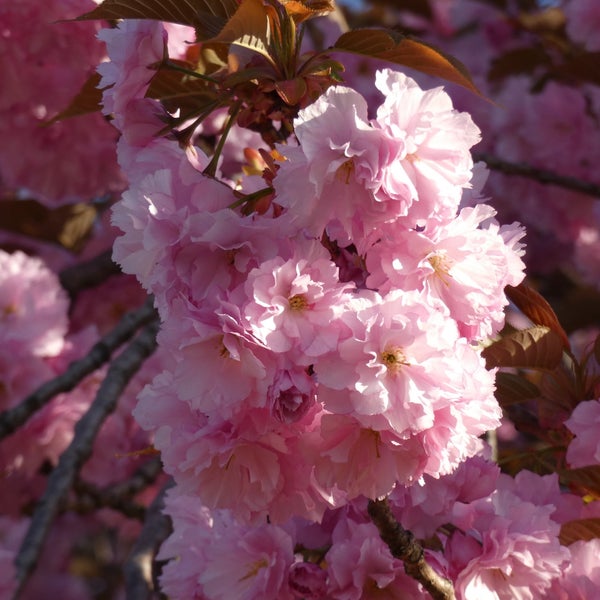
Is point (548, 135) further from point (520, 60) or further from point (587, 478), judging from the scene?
point (587, 478)

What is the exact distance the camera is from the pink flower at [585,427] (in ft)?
4.44

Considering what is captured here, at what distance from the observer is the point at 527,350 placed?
4.49ft

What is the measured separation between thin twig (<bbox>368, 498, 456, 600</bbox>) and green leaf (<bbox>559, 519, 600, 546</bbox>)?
9.8 inches

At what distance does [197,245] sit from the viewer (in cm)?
101

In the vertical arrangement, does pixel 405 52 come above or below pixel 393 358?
above

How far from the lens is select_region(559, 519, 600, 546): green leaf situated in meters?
1.35

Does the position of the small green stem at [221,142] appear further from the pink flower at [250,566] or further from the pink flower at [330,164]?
the pink flower at [250,566]

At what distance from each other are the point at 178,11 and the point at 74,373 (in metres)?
1.24

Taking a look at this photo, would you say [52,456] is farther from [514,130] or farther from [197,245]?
[514,130]

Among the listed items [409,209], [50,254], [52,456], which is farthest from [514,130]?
[409,209]

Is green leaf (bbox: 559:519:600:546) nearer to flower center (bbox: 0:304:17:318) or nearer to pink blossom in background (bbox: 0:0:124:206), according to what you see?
pink blossom in background (bbox: 0:0:124:206)

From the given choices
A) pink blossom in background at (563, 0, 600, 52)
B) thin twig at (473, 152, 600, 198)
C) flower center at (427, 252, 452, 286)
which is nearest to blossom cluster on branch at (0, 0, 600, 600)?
flower center at (427, 252, 452, 286)

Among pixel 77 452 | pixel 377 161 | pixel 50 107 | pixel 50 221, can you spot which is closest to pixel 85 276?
pixel 50 221

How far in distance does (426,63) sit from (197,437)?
51 cm
